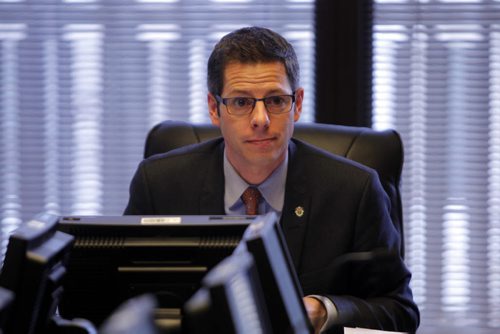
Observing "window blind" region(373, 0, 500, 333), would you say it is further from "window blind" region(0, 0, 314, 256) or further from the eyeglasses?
the eyeglasses

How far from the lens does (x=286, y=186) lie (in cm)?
222

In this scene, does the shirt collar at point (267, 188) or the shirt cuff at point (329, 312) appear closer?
the shirt cuff at point (329, 312)

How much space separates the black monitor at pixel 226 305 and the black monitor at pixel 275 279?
0.44ft

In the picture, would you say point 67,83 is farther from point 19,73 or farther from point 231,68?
point 231,68

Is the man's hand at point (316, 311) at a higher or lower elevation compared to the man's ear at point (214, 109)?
lower

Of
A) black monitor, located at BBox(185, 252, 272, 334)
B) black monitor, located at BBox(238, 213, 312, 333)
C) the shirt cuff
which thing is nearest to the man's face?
the shirt cuff

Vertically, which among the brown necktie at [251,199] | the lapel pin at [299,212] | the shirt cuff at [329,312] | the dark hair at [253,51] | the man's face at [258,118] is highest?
the dark hair at [253,51]

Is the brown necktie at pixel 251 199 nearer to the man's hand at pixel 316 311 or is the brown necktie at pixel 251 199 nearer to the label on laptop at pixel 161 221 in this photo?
the man's hand at pixel 316 311

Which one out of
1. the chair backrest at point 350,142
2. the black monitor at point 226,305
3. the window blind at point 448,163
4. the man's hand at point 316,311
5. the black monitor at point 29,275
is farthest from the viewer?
the window blind at point 448,163

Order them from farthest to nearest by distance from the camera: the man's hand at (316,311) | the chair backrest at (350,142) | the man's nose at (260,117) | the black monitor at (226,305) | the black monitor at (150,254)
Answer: the chair backrest at (350,142)
the man's nose at (260,117)
the man's hand at (316,311)
the black monitor at (150,254)
the black monitor at (226,305)

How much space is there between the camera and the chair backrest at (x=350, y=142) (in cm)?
237

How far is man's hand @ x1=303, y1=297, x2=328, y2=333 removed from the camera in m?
1.75

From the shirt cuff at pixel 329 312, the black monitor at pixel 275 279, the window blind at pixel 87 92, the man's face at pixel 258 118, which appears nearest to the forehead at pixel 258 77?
the man's face at pixel 258 118

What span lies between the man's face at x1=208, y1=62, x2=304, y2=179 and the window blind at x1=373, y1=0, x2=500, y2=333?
3.69 ft
